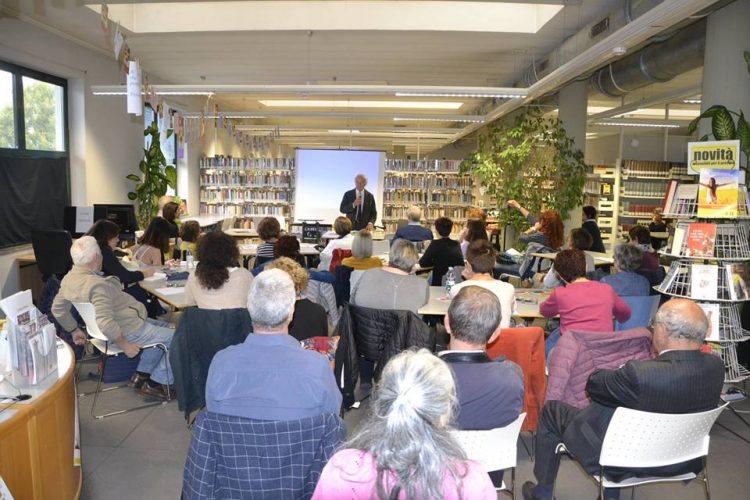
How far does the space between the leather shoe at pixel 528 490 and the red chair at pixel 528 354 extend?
1.09 ft

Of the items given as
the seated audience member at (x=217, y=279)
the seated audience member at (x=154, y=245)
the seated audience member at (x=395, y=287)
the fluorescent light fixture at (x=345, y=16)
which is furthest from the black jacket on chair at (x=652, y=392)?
the fluorescent light fixture at (x=345, y=16)

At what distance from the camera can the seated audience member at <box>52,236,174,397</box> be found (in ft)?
13.1

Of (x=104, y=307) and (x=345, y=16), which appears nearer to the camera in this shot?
(x=104, y=307)

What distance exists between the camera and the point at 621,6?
6160 millimetres

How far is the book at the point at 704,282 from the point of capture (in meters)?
4.34

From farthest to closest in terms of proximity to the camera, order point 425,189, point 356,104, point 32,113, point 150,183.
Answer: point 356,104 < point 425,189 < point 150,183 < point 32,113

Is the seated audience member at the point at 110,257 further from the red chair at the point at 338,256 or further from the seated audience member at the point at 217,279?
the red chair at the point at 338,256

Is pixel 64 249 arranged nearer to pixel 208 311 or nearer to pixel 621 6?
pixel 208 311

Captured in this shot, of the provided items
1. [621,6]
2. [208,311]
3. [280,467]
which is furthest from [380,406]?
[621,6]

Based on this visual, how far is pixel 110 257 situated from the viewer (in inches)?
198

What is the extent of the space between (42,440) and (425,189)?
1100 centimetres

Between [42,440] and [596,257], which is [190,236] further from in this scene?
[596,257]

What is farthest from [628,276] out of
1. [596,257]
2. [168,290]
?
[168,290]

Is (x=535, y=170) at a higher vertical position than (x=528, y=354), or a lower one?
higher
